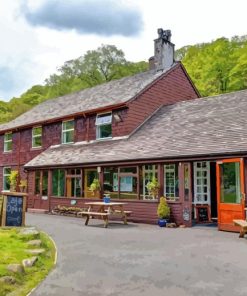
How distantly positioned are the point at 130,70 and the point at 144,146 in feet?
105

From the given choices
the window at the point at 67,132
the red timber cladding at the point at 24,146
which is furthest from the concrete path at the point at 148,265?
the red timber cladding at the point at 24,146

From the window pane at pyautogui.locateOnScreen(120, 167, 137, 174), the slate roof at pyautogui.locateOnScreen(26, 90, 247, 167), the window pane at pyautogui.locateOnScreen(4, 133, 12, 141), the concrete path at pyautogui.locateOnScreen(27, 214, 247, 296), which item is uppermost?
the window pane at pyautogui.locateOnScreen(4, 133, 12, 141)

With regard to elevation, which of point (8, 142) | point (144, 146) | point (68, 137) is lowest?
point (144, 146)

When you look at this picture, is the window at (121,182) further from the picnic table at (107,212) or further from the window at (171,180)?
the window at (171,180)

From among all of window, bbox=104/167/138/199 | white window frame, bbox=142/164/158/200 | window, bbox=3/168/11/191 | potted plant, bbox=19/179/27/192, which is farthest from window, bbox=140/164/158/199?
window, bbox=3/168/11/191

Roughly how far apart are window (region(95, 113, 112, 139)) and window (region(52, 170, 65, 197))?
3039mm

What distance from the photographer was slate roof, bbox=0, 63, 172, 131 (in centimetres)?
2141

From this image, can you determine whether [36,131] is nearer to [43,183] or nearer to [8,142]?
[8,142]

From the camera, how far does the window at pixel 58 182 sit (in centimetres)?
2034

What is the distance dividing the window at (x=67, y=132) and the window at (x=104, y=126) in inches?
99.5

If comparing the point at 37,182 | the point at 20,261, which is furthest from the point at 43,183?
the point at 20,261

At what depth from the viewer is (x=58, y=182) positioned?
818 inches

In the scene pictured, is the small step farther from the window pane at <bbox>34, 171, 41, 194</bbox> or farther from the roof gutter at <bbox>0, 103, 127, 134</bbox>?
the roof gutter at <bbox>0, 103, 127, 134</bbox>

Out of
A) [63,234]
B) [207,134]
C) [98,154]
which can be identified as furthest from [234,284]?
[98,154]
